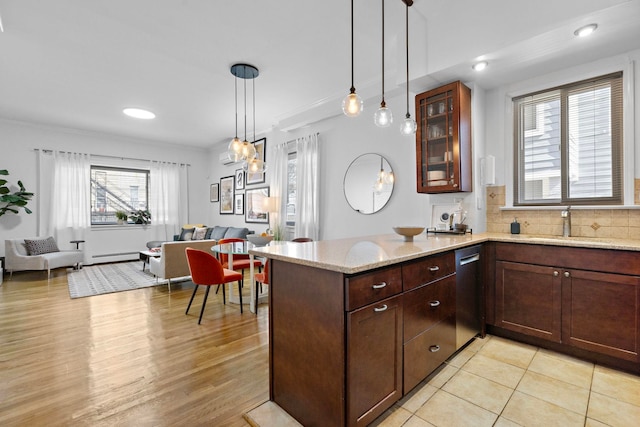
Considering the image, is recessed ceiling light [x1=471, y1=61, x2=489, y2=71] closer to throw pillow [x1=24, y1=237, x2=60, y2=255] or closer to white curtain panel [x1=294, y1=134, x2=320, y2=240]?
white curtain panel [x1=294, y1=134, x2=320, y2=240]

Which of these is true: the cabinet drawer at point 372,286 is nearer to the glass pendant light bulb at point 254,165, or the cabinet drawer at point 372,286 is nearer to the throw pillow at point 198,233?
the glass pendant light bulb at point 254,165

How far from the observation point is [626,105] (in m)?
2.54

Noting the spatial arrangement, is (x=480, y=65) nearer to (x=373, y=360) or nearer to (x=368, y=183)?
(x=368, y=183)

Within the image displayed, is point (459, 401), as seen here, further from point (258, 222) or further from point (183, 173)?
point (183, 173)

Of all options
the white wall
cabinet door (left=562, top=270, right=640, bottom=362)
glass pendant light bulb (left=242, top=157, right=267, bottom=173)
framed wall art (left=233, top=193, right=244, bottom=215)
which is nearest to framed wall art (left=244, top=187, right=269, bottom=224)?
framed wall art (left=233, top=193, right=244, bottom=215)

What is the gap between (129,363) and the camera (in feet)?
7.75

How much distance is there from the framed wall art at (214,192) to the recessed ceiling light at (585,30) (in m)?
7.35

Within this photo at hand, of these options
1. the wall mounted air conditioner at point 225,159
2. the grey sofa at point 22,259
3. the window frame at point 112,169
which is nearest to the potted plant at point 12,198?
the grey sofa at point 22,259

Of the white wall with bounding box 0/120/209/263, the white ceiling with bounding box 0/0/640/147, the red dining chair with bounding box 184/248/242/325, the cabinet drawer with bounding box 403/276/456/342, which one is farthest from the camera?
→ the white wall with bounding box 0/120/209/263

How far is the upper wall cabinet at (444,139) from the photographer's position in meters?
2.98

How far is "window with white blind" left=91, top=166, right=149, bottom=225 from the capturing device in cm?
693

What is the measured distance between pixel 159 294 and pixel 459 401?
4.08 meters

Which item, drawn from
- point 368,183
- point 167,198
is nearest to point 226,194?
point 167,198

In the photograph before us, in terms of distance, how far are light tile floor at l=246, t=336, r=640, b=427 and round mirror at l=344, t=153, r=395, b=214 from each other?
216 cm
